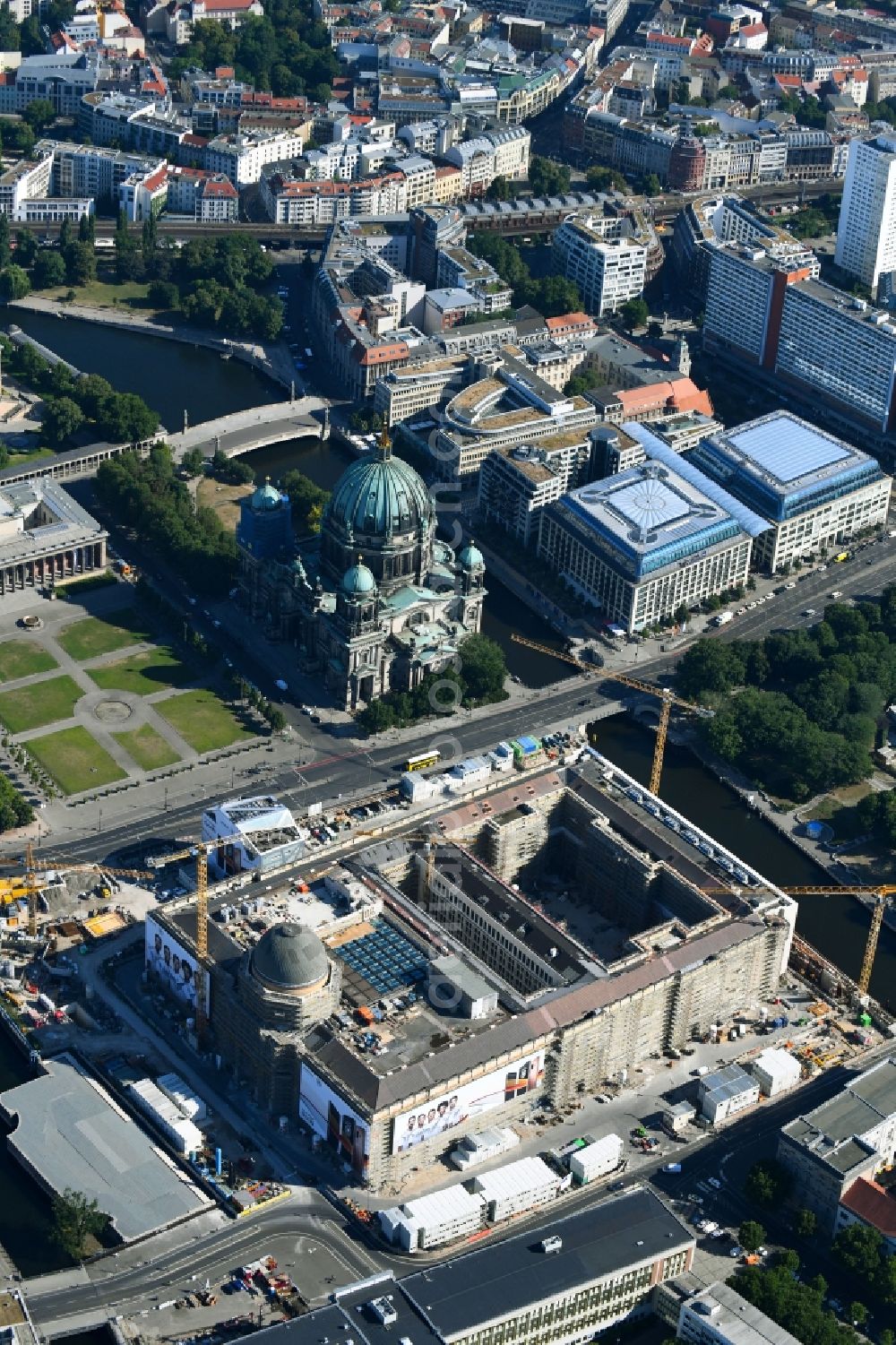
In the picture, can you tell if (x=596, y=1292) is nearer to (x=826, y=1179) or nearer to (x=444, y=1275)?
(x=444, y=1275)

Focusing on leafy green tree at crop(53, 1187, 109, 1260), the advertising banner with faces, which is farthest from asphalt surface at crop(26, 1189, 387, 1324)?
the advertising banner with faces

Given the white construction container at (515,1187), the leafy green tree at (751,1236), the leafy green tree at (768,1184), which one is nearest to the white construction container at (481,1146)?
the white construction container at (515,1187)

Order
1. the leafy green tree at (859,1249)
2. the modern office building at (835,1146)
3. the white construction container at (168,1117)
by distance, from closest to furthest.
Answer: the leafy green tree at (859,1249)
the modern office building at (835,1146)
the white construction container at (168,1117)

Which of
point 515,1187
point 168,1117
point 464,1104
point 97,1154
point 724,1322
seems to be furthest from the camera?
point 168,1117

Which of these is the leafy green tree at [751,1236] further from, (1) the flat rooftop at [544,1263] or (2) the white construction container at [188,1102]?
(2) the white construction container at [188,1102]

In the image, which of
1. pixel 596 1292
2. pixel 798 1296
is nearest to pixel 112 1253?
pixel 596 1292

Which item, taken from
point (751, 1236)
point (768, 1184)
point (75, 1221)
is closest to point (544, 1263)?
point (751, 1236)

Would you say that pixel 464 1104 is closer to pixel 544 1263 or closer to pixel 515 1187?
pixel 515 1187
